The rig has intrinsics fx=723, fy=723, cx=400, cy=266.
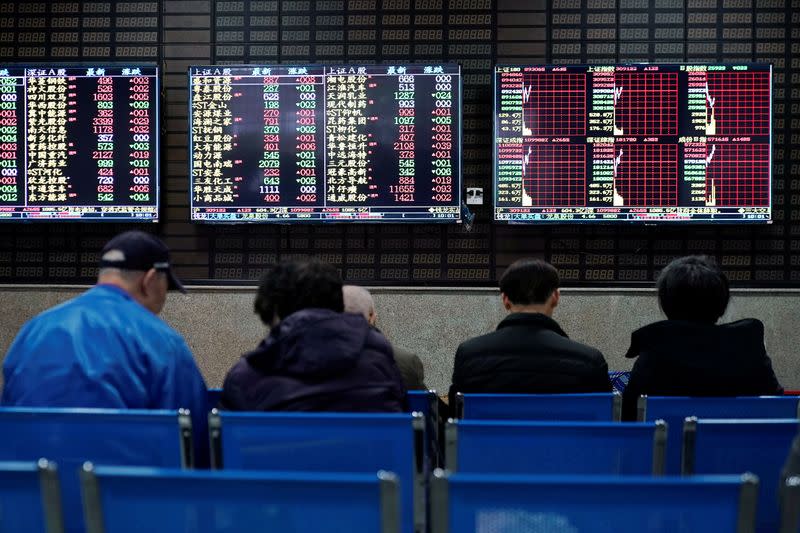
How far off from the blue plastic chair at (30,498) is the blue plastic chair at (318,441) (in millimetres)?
435

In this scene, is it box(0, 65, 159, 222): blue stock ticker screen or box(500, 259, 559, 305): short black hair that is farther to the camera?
box(0, 65, 159, 222): blue stock ticker screen

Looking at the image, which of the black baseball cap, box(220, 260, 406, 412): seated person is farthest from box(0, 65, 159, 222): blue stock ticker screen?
box(220, 260, 406, 412): seated person

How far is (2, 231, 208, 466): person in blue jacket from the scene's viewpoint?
1775 mm

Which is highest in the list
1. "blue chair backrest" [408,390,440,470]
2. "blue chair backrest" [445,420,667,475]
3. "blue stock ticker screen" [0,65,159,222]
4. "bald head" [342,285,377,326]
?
"blue stock ticker screen" [0,65,159,222]

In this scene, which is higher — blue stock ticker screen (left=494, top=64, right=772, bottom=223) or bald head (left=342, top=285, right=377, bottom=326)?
blue stock ticker screen (left=494, top=64, right=772, bottom=223)

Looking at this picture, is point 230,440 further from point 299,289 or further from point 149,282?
point 149,282

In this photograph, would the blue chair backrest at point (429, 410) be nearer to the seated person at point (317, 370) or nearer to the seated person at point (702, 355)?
the seated person at point (317, 370)

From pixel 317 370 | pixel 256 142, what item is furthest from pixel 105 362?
pixel 256 142

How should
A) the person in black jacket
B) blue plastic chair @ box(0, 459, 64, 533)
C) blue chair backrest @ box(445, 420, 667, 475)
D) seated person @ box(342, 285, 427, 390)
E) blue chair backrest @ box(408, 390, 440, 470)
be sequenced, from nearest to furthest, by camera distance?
blue plastic chair @ box(0, 459, 64, 533) → blue chair backrest @ box(445, 420, 667, 475) → blue chair backrest @ box(408, 390, 440, 470) → the person in black jacket → seated person @ box(342, 285, 427, 390)

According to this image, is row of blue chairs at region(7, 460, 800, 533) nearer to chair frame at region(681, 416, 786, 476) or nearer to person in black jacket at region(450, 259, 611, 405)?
chair frame at region(681, 416, 786, 476)

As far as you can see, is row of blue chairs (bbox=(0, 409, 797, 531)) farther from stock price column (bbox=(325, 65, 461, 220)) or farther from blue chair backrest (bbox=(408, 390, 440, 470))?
stock price column (bbox=(325, 65, 461, 220))

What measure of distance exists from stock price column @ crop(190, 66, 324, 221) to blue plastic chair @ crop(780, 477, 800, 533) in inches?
156

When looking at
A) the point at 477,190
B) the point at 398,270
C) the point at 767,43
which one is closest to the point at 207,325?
the point at 398,270

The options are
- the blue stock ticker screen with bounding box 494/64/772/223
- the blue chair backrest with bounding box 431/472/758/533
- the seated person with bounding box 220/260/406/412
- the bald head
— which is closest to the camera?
the blue chair backrest with bounding box 431/472/758/533
